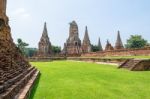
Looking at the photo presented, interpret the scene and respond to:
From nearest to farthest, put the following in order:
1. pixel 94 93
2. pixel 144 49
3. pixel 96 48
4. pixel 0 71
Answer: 1. pixel 0 71
2. pixel 94 93
3. pixel 144 49
4. pixel 96 48

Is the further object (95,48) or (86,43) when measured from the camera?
(95,48)

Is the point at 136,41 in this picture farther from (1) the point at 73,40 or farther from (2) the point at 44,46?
(2) the point at 44,46

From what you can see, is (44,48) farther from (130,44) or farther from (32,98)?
(32,98)

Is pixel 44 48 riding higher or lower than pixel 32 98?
higher

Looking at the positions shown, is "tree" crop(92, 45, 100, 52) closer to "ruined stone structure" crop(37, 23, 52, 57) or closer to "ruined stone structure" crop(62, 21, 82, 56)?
"ruined stone structure" crop(62, 21, 82, 56)

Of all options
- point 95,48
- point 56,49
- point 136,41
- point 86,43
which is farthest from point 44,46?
point 56,49

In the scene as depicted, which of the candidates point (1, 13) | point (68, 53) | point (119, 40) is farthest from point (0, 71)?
point (119, 40)

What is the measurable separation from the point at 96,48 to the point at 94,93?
68.5m

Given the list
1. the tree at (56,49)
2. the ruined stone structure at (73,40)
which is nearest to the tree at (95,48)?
the tree at (56,49)

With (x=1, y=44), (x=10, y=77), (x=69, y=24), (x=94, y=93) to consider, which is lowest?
(x=94, y=93)

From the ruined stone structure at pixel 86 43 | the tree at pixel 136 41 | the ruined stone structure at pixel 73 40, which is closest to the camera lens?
the ruined stone structure at pixel 73 40

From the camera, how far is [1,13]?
37.6 ft

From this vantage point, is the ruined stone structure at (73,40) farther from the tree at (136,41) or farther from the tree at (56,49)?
the tree at (56,49)

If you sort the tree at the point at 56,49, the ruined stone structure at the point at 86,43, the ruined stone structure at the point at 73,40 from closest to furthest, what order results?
the ruined stone structure at the point at 73,40 → the ruined stone structure at the point at 86,43 → the tree at the point at 56,49
